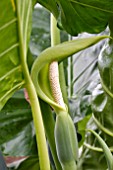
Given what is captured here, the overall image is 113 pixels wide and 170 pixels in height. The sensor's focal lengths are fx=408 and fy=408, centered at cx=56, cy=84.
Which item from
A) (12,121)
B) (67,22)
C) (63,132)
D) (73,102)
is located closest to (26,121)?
(12,121)

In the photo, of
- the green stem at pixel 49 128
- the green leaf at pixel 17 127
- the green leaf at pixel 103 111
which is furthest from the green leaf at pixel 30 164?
the green stem at pixel 49 128

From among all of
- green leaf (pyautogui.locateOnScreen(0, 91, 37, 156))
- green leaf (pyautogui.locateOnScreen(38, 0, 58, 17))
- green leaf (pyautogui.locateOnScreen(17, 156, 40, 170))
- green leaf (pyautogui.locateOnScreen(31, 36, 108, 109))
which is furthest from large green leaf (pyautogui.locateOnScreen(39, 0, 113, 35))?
green leaf (pyautogui.locateOnScreen(17, 156, 40, 170))

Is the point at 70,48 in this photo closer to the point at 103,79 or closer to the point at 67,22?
the point at 67,22

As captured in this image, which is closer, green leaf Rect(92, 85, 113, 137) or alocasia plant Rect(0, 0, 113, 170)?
alocasia plant Rect(0, 0, 113, 170)

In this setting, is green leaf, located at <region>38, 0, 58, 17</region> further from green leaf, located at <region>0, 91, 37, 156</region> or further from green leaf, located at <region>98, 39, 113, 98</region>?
green leaf, located at <region>0, 91, 37, 156</region>

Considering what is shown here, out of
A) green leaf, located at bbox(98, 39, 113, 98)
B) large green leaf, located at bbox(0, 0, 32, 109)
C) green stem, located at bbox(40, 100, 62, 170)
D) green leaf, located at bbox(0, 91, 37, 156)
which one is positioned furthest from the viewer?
green leaf, located at bbox(0, 91, 37, 156)

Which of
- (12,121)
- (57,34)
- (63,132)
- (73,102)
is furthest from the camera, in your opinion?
(73,102)

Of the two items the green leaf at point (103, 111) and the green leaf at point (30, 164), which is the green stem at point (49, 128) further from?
the green leaf at point (30, 164)
